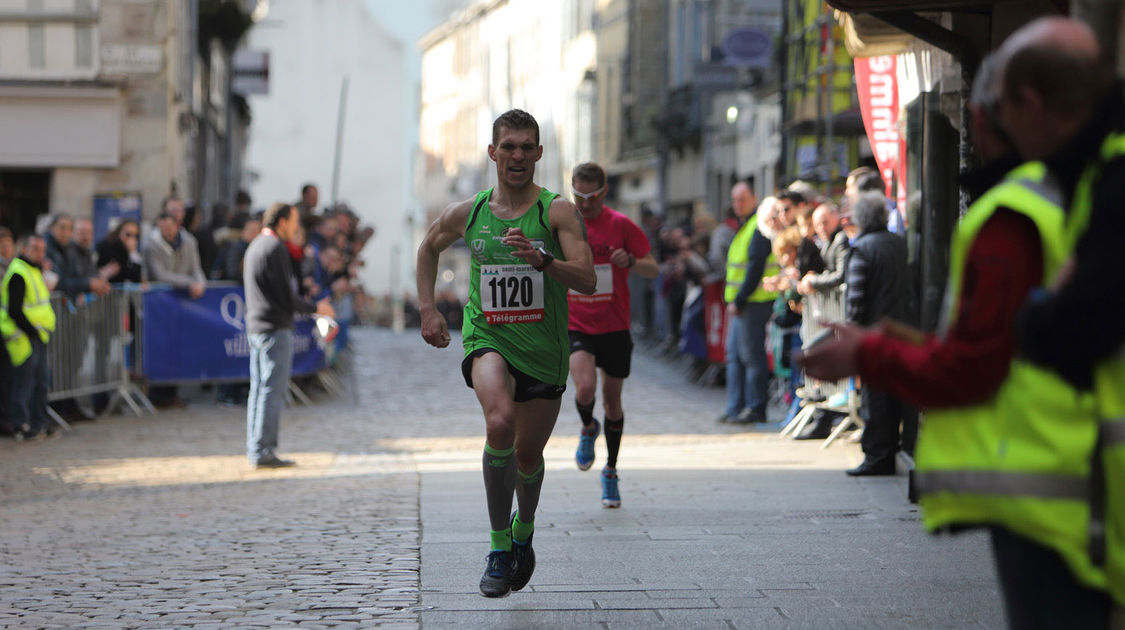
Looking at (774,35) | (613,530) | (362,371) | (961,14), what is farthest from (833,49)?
(613,530)

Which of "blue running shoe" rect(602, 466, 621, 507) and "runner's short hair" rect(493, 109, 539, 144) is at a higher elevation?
"runner's short hair" rect(493, 109, 539, 144)

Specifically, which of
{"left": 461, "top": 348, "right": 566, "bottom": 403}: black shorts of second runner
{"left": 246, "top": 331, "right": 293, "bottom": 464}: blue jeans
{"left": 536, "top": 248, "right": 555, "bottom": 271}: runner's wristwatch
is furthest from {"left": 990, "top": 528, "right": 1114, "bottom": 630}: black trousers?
{"left": 246, "top": 331, "right": 293, "bottom": 464}: blue jeans

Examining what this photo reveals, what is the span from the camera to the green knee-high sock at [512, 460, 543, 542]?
22.0 ft

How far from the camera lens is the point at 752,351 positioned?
49.4 ft

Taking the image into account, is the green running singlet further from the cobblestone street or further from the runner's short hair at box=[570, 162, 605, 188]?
the runner's short hair at box=[570, 162, 605, 188]

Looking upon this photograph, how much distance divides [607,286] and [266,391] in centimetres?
333

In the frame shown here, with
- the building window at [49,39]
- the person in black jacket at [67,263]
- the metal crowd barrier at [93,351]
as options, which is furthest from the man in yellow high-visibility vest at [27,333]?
the building window at [49,39]

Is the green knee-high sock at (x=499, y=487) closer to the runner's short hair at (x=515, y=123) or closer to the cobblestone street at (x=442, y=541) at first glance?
the cobblestone street at (x=442, y=541)

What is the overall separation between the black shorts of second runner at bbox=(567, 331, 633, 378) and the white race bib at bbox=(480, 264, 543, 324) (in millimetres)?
2976

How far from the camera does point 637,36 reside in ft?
151

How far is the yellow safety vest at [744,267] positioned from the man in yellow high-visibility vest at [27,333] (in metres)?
6.10

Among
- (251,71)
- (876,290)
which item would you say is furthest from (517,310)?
(251,71)

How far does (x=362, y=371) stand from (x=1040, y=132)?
69.3ft

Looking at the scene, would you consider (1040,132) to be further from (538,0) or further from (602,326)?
(538,0)
